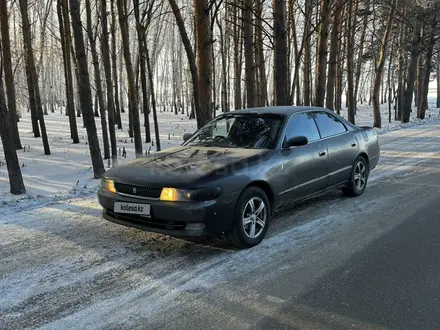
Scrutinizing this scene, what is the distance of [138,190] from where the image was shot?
4188 mm

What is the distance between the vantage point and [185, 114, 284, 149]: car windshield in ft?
16.6

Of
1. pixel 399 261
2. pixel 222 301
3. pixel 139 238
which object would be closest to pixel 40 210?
pixel 139 238

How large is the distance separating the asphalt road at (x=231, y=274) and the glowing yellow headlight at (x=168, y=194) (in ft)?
2.06

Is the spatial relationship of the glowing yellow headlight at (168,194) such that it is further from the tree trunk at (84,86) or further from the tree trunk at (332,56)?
the tree trunk at (332,56)

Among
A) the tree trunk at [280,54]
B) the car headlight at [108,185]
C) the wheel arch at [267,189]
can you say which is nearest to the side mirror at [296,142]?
the wheel arch at [267,189]

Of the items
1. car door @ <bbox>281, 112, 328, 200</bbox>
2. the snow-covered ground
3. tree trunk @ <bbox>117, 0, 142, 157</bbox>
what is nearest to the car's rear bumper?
car door @ <bbox>281, 112, 328, 200</bbox>

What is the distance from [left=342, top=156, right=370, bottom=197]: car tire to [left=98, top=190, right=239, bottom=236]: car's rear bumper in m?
2.86

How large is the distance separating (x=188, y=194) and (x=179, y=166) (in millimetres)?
594

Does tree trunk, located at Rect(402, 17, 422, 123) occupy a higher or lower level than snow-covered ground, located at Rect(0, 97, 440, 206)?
higher

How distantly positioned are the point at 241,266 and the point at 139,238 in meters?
1.38

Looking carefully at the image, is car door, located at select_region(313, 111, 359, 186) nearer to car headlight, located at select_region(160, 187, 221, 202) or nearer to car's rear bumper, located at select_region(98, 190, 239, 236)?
car's rear bumper, located at select_region(98, 190, 239, 236)

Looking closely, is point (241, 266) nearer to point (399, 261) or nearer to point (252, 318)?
point (252, 318)

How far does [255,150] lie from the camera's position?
4.82 metres

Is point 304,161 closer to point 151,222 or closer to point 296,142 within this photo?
point 296,142
